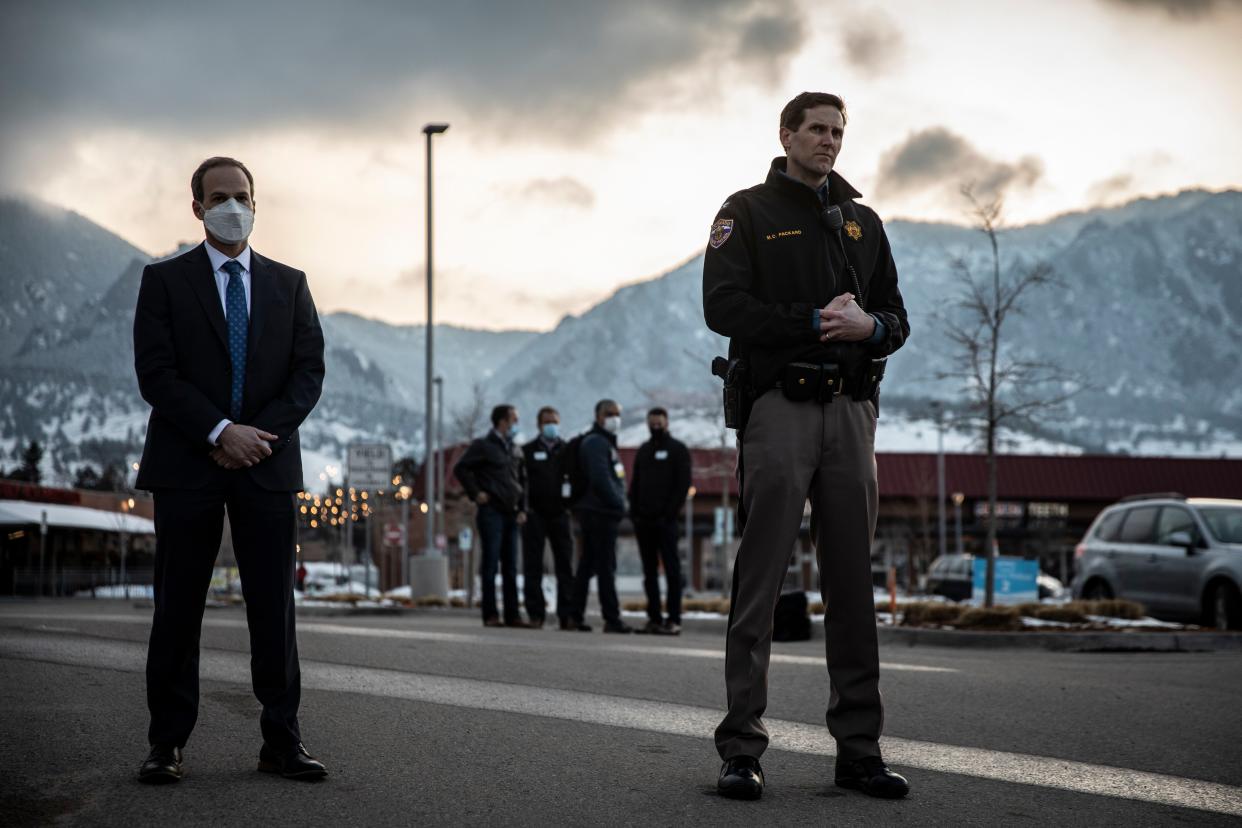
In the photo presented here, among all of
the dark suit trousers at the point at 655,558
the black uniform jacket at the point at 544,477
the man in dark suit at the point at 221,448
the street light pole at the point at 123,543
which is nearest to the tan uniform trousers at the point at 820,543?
the man in dark suit at the point at 221,448

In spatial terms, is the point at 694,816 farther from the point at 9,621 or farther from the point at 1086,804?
the point at 9,621

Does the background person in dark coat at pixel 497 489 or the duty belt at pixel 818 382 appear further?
the background person in dark coat at pixel 497 489

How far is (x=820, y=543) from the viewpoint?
443cm

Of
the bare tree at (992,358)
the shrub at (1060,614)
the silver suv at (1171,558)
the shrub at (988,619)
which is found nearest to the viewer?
the shrub at (988,619)

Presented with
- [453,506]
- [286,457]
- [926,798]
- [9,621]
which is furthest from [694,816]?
[453,506]

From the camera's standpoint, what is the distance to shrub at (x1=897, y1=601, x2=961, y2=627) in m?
14.4

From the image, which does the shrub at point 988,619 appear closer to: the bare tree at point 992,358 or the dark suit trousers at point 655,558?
the dark suit trousers at point 655,558

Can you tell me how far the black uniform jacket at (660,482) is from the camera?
13062 millimetres

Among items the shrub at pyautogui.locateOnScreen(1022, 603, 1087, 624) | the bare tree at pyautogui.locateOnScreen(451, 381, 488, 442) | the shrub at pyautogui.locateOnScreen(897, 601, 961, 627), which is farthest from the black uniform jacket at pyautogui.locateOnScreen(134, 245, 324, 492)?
the bare tree at pyautogui.locateOnScreen(451, 381, 488, 442)

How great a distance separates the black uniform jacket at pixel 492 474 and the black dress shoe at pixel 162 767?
→ 906 centimetres

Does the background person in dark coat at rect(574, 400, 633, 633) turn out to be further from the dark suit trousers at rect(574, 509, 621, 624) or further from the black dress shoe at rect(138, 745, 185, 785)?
the black dress shoe at rect(138, 745, 185, 785)

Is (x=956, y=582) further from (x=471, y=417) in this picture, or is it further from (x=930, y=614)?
(x=930, y=614)

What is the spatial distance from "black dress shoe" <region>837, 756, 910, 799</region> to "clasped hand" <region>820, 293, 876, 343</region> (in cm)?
133

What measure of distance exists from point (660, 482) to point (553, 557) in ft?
4.58
